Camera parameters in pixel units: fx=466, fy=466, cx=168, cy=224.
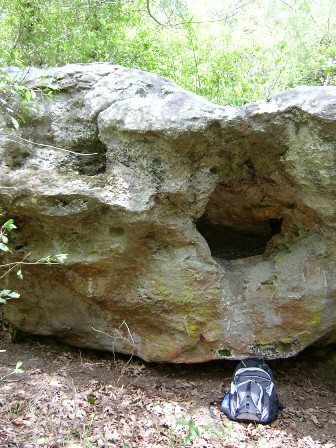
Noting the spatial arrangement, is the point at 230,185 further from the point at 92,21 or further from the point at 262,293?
the point at 92,21

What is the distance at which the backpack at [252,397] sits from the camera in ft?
13.2

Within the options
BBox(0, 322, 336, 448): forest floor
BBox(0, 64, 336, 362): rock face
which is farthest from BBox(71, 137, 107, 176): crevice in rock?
BBox(0, 322, 336, 448): forest floor

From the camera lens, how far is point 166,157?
400 cm

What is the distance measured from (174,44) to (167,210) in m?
5.92

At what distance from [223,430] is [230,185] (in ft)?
7.15

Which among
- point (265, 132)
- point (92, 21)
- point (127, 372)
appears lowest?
point (127, 372)

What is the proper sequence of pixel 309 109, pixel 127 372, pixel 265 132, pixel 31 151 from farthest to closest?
pixel 127 372 → pixel 31 151 → pixel 265 132 → pixel 309 109

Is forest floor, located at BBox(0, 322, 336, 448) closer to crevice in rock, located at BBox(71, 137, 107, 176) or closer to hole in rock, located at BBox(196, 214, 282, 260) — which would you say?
hole in rock, located at BBox(196, 214, 282, 260)

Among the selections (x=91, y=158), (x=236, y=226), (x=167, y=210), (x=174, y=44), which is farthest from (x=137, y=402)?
(x=174, y=44)

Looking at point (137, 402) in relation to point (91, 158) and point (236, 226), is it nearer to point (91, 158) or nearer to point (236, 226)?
point (236, 226)

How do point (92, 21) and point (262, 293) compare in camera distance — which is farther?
point (92, 21)

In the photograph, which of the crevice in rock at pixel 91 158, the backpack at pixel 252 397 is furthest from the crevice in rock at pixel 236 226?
the backpack at pixel 252 397

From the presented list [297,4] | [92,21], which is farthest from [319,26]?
[92,21]

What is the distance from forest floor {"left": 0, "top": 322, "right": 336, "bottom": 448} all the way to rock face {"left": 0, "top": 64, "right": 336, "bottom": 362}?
0.96 ft
